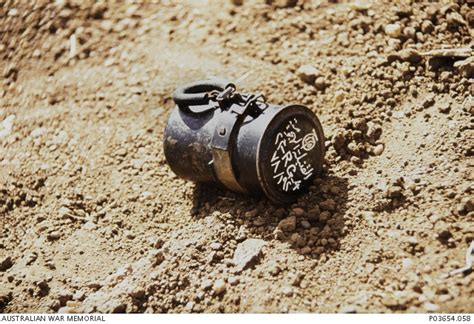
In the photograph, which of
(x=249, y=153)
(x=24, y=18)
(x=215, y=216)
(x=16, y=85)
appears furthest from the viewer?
(x=24, y=18)

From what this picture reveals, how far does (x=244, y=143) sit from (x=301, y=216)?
0.51 meters

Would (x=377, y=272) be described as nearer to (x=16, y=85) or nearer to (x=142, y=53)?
A: (x=142, y=53)

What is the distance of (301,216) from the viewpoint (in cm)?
304

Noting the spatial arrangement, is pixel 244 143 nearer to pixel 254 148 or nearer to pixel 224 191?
pixel 254 148

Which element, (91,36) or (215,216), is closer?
(215,216)

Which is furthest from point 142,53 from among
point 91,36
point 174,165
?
point 174,165

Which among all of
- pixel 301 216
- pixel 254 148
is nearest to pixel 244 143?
pixel 254 148

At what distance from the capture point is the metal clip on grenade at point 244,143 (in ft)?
9.61

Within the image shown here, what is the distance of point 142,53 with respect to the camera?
14.5 ft

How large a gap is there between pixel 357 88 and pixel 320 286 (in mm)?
1464

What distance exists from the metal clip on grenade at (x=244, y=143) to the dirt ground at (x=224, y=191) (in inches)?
6.9

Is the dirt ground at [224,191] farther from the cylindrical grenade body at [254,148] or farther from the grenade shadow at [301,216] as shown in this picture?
the cylindrical grenade body at [254,148]

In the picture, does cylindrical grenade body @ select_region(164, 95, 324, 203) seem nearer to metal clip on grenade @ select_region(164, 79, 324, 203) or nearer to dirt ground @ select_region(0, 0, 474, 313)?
metal clip on grenade @ select_region(164, 79, 324, 203)

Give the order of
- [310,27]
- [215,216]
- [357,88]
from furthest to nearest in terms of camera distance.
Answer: [310,27], [357,88], [215,216]
